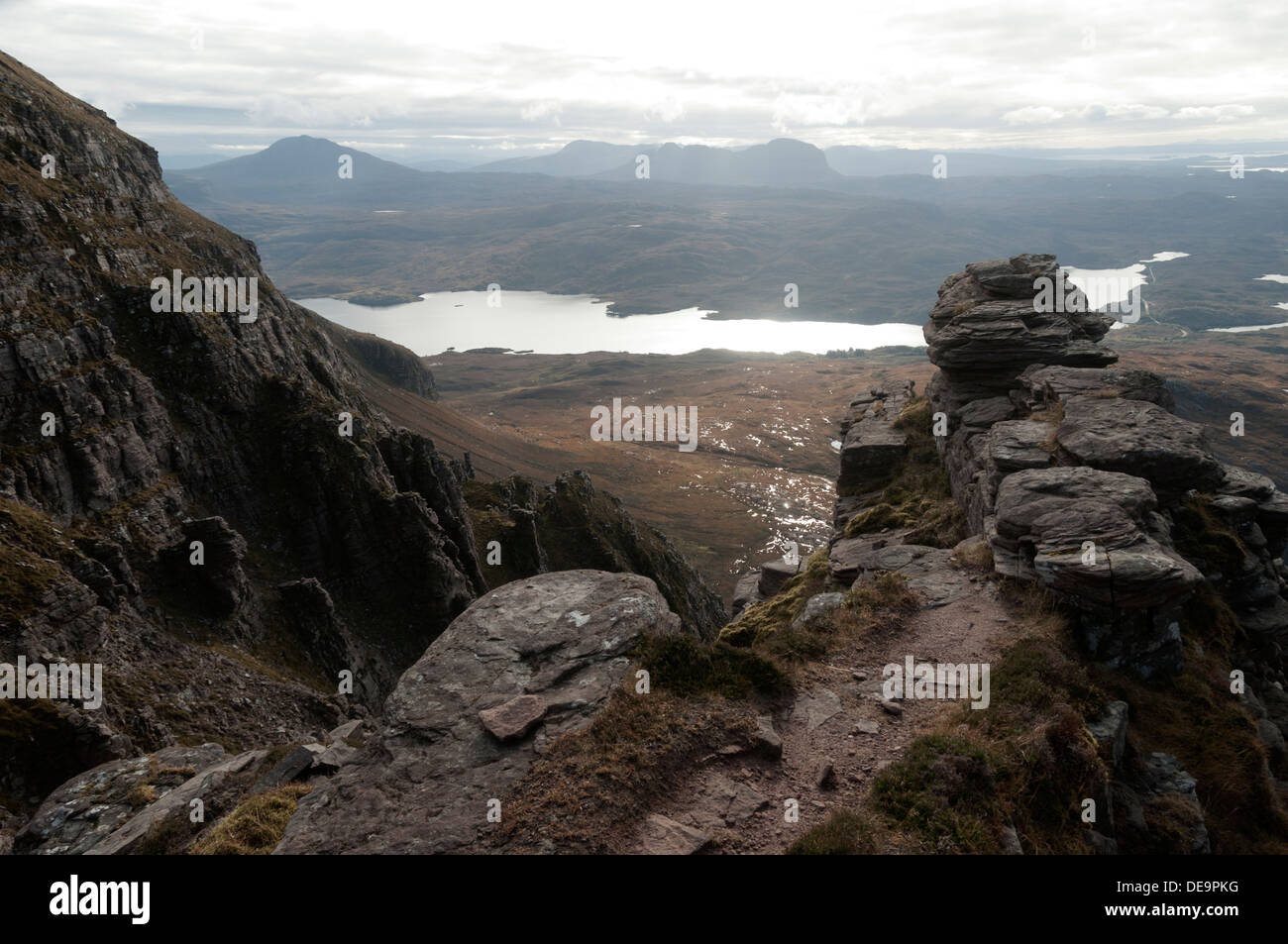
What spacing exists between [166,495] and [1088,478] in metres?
51.1

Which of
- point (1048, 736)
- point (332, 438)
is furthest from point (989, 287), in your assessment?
point (332, 438)

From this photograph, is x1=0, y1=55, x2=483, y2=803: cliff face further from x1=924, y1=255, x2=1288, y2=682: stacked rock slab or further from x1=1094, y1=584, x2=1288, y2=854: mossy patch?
x1=1094, y1=584, x2=1288, y2=854: mossy patch

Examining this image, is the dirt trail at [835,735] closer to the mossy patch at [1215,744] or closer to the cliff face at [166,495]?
the mossy patch at [1215,744]

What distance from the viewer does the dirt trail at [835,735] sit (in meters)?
13.8

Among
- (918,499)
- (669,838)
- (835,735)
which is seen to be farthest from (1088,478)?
(669,838)

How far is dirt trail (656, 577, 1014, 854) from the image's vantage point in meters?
13.8

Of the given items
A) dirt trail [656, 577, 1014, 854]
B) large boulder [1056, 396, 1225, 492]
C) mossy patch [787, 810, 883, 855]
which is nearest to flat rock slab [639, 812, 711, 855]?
dirt trail [656, 577, 1014, 854]

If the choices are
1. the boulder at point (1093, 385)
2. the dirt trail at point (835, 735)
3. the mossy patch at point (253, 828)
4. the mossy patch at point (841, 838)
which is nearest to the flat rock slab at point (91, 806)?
the mossy patch at point (253, 828)

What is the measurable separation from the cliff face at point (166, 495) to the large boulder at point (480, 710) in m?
16.7

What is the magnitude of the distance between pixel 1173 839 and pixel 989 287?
3341 centimetres

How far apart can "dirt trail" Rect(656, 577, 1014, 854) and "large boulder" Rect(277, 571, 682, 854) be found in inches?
140

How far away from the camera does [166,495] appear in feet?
145
